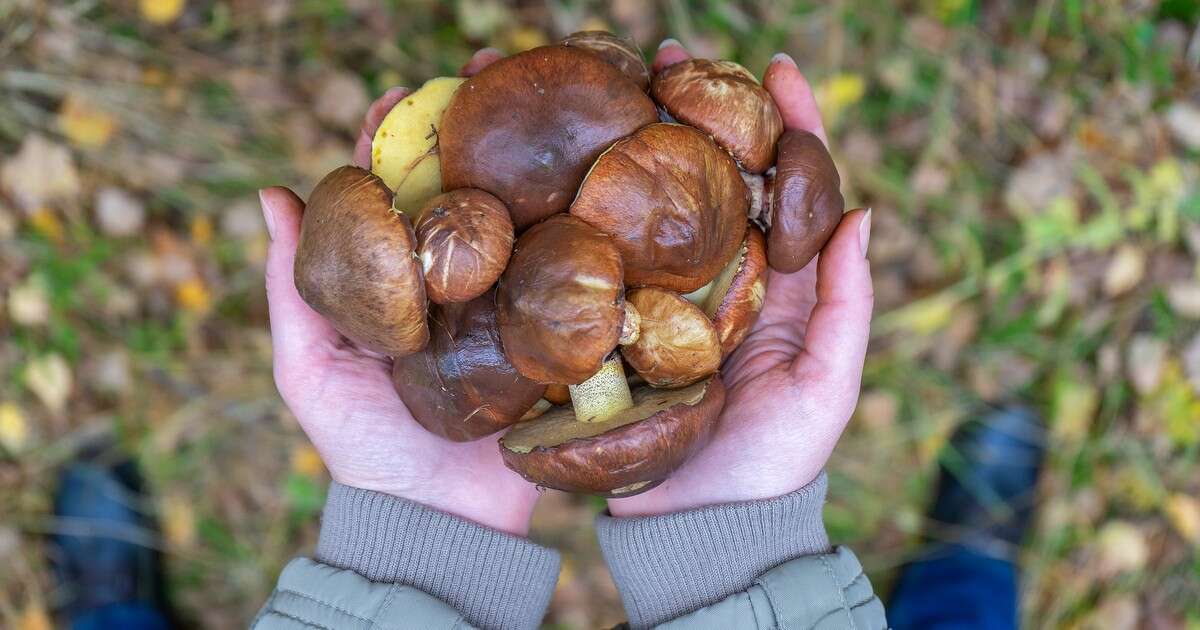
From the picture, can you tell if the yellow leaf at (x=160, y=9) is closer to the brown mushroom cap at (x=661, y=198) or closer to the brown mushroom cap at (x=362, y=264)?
the brown mushroom cap at (x=362, y=264)

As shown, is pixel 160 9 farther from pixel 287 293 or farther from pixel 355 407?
pixel 355 407

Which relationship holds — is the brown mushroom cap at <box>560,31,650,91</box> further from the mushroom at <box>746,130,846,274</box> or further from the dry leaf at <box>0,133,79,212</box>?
the dry leaf at <box>0,133,79,212</box>

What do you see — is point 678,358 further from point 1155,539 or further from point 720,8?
point 1155,539

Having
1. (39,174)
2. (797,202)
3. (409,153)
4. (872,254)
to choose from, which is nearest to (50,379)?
(39,174)

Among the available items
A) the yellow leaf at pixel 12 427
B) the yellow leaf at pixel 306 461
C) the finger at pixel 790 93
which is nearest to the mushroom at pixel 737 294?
the finger at pixel 790 93

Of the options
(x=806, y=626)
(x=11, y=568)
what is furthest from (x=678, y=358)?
(x=11, y=568)

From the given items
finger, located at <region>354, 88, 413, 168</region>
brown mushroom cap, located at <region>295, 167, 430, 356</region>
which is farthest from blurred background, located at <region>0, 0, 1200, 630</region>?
brown mushroom cap, located at <region>295, 167, 430, 356</region>
